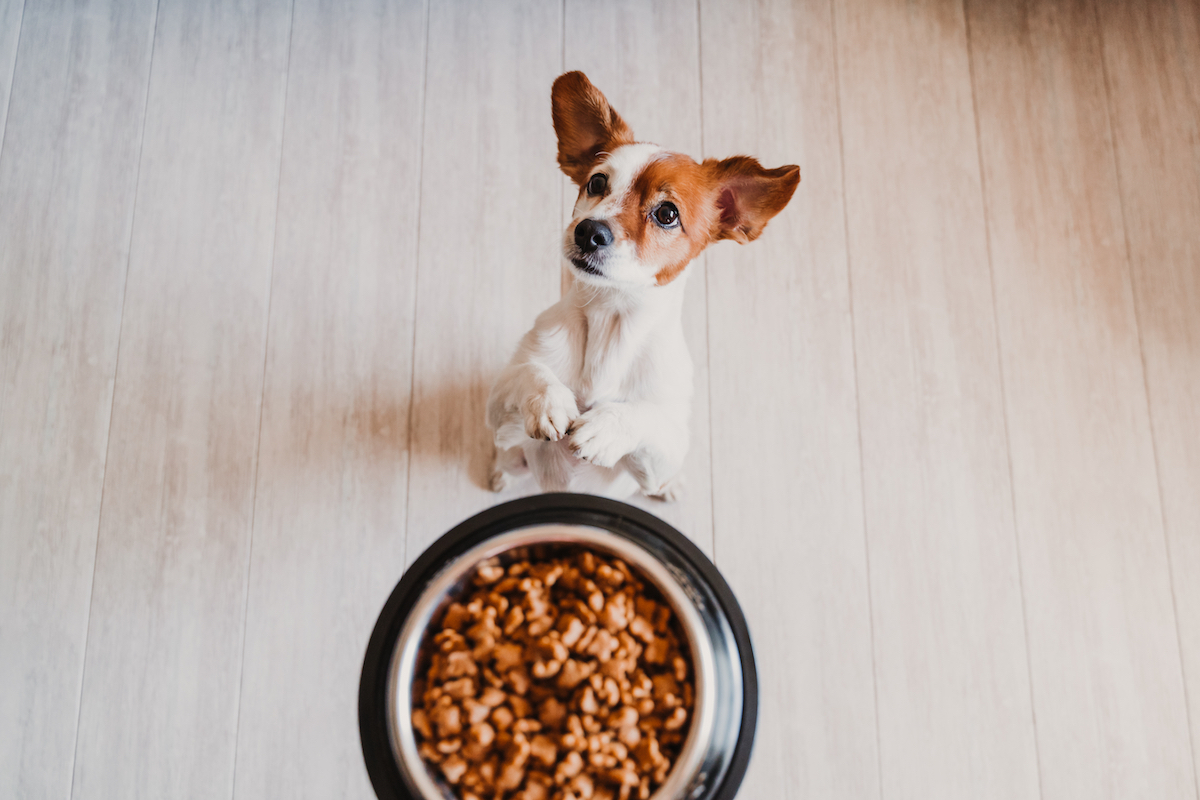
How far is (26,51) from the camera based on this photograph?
1783 mm

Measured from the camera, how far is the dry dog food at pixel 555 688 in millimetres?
779

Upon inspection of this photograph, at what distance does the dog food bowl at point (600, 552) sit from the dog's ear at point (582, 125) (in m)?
0.63

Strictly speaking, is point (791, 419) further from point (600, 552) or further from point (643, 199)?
point (600, 552)

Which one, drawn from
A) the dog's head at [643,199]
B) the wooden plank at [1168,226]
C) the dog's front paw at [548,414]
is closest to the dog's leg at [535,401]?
the dog's front paw at [548,414]

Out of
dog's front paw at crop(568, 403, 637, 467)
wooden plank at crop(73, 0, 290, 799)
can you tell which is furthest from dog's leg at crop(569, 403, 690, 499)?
wooden plank at crop(73, 0, 290, 799)

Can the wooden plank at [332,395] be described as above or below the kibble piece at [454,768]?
above

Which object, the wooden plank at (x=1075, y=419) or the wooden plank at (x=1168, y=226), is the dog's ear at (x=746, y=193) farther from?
the wooden plank at (x=1168, y=226)

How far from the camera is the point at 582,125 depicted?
1.22 m

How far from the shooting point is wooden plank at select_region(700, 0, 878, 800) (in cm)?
154

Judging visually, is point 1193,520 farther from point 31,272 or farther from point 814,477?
point 31,272

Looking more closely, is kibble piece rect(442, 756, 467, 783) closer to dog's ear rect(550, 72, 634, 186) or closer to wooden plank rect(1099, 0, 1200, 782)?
dog's ear rect(550, 72, 634, 186)

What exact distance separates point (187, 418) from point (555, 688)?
124cm

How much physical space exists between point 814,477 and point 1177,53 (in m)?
1.48

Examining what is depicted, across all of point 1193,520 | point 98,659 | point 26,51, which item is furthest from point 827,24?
point 98,659
